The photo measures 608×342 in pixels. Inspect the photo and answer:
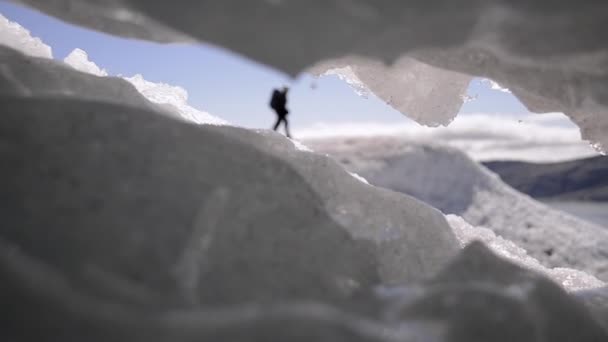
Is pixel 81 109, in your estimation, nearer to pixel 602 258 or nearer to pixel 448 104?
pixel 448 104

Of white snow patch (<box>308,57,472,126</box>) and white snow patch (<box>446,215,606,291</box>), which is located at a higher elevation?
white snow patch (<box>308,57,472,126</box>)

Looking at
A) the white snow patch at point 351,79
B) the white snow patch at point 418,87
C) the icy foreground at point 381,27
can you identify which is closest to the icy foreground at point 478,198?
the white snow patch at point 351,79

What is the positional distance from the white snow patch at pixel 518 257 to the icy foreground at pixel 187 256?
108 cm

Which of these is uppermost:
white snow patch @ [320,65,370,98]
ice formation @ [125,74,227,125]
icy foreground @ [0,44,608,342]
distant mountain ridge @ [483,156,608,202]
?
distant mountain ridge @ [483,156,608,202]

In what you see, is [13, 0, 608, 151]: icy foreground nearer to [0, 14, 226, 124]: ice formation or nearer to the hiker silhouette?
[0, 14, 226, 124]: ice formation

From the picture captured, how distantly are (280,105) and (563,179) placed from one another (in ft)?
42.1

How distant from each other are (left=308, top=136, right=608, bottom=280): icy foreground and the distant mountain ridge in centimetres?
689

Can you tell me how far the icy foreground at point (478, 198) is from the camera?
183 inches

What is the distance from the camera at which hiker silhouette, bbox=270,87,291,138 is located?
2.61 meters

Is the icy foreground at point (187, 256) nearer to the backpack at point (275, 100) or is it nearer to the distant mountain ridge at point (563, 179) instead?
the backpack at point (275, 100)

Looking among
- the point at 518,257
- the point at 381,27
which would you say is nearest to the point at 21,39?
the point at 381,27

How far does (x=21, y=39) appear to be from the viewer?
1979 millimetres

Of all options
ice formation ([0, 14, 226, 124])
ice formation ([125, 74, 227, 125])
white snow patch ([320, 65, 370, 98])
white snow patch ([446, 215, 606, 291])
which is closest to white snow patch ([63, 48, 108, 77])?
ice formation ([0, 14, 226, 124])

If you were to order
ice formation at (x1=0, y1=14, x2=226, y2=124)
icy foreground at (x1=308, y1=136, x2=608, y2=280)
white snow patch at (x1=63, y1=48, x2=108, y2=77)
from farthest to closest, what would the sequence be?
icy foreground at (x1=308, y1=136, x2=608, y2=280) < white snow patch at (x1=63, y1=48, x2=108, y2=77) < ice formation at (x1=0, y1=14, x2=226, y2=124)
